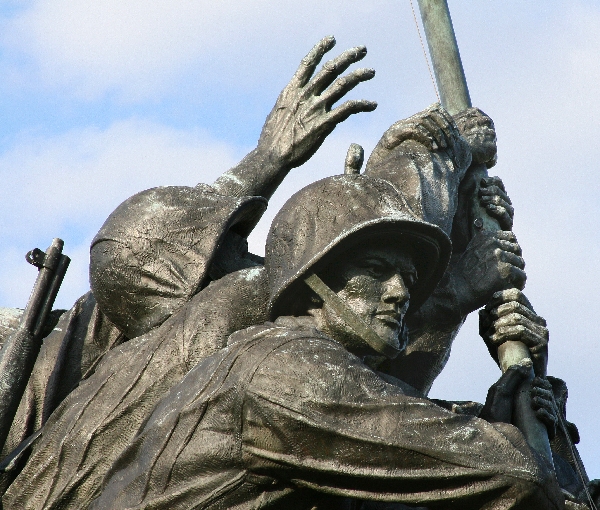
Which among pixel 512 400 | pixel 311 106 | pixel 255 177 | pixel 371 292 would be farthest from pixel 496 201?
pixel 371 292

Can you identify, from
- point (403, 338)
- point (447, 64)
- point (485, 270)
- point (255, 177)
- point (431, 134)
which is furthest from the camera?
point (447, 64)

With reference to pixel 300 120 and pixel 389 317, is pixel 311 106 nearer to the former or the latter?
pixel 300 120

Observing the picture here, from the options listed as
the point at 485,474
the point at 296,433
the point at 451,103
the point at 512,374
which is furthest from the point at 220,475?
the point at 451,103

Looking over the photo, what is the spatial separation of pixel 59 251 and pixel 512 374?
3092 millimetres

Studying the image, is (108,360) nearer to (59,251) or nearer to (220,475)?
(59,251)

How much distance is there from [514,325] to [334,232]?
1.70 meters

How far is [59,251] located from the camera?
12891 millimetres

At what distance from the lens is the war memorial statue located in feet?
35.2

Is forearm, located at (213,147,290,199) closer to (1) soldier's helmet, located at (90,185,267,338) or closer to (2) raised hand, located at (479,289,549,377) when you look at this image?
(1) soldier's helmet, located at (90,185,267,338)

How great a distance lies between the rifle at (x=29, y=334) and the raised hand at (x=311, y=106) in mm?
1771

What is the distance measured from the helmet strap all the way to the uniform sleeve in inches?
29.0

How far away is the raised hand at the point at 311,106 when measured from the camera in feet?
43.8

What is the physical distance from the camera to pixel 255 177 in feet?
44.4

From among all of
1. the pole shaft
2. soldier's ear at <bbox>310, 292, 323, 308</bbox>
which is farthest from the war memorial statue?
the pole shaft
